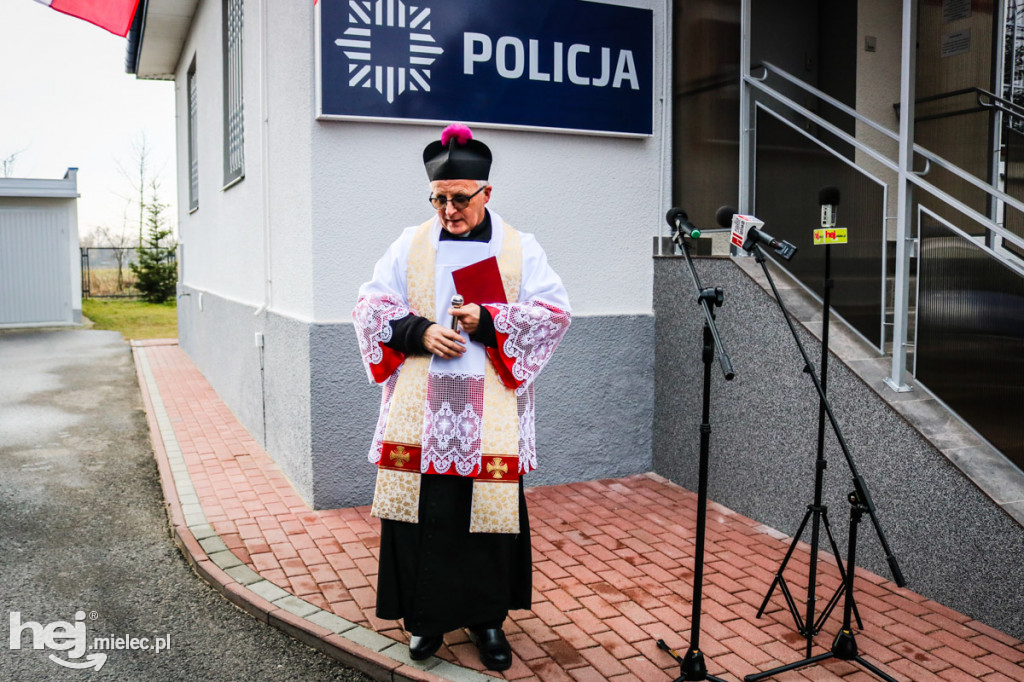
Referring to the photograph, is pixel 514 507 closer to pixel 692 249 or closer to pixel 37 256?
pixel 692 249

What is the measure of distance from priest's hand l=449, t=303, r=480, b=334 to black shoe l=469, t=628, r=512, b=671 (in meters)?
1.29

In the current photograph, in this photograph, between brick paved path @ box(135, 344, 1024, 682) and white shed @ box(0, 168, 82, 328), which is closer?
brick paved path @ box(135, 344, 1024, 682)

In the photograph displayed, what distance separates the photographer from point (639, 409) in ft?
21.4

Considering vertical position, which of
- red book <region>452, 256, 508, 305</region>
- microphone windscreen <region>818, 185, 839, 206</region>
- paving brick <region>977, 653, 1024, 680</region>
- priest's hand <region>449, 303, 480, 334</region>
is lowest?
paving brick <region>977, 653, 1024, 680</region>

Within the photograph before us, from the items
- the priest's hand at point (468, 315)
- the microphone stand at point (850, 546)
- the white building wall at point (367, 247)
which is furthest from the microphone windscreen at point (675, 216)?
the white building wall at point (367, 247)

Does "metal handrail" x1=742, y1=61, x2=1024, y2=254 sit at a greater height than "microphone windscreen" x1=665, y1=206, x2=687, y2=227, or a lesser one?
greater

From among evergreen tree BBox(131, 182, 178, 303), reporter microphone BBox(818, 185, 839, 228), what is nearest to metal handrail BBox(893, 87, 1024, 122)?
reporter microphone BBox(818, 185, 839, 228)

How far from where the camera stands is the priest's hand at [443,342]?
3553 millimetres

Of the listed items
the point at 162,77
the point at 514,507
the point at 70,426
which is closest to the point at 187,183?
the point at 162,77

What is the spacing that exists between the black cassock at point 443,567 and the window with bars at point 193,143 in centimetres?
968

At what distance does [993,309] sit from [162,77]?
14.4m

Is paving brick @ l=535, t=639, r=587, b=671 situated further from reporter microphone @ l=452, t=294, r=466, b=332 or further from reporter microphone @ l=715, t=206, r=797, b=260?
reporter microphone @ l=715, t=206, r=797, b=260

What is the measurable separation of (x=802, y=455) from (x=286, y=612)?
293 centimetres

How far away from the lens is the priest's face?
3.60 meters
